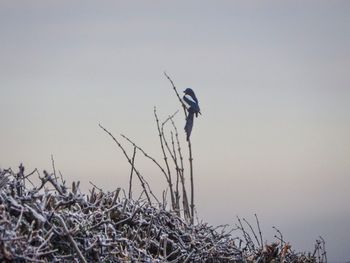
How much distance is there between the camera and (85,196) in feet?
12.6

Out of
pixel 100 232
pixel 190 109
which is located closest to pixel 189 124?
pixel 190 109

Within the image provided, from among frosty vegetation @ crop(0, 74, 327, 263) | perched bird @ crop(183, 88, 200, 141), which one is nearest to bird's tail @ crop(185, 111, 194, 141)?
perched bird @ crop(183, 88, 200, 141)

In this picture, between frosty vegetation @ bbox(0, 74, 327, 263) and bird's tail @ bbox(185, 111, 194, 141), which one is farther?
bird's tail @ bbox(185, 111, 194, 141)

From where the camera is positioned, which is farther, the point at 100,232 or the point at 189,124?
the point at 189,124

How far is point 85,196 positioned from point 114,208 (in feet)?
0.67

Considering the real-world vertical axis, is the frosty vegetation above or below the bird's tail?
below

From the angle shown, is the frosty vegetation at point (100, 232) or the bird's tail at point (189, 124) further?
the bird's tail at point (189, 124)

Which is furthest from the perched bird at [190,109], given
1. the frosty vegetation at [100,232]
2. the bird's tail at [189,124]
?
the frosty vegetation at [100,232]

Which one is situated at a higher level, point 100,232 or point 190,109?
point 190,109

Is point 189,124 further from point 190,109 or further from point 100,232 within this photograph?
point 100,232

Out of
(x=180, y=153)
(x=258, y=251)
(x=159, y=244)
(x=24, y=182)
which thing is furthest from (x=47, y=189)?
(x=180, y=153)

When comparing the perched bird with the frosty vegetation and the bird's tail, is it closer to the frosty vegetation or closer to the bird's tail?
the bird's tail

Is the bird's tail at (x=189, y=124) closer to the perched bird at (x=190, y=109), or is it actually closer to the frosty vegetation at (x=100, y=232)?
the perched bird at (x=190, y=109)

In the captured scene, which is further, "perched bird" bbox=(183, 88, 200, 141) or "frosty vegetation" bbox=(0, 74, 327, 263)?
"perched bird" bbox=(183, 88, 200, 141)
